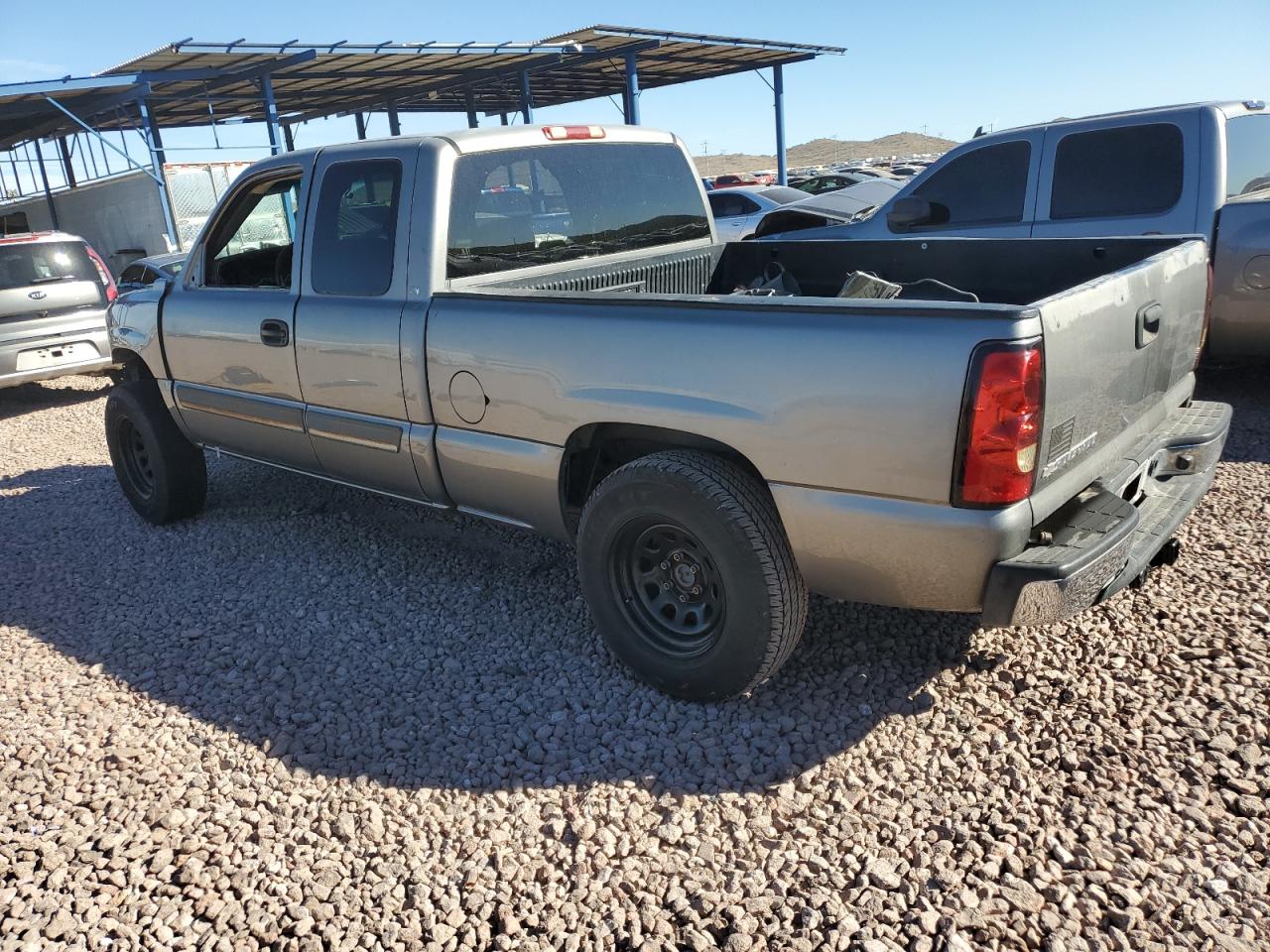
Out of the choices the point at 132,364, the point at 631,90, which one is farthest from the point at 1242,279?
the point at 631,90

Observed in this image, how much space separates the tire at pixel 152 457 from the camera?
5297 millimetres

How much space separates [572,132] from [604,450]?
157 centimetres

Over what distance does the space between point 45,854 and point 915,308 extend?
285cm

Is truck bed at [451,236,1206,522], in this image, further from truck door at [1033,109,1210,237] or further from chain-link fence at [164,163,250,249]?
chain-link fence at [164,163,250,249]

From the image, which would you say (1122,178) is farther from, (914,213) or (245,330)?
(245,330)

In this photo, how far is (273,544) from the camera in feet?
16.5

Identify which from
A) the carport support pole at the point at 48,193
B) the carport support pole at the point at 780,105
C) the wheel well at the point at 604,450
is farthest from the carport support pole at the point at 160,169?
the wheel well at the point at 604,450

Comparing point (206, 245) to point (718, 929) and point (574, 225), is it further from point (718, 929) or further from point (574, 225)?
point (718, 929)

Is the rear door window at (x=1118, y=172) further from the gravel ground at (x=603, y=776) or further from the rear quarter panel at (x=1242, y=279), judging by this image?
the gravel ground at (x=603, y=776)

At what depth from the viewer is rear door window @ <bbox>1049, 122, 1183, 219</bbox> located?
597cm

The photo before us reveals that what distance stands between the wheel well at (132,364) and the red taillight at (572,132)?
284 cm

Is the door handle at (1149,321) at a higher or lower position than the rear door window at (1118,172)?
lower

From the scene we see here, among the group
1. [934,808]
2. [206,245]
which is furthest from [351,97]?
[934,808]

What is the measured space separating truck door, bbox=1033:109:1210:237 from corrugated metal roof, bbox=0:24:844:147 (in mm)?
13151
